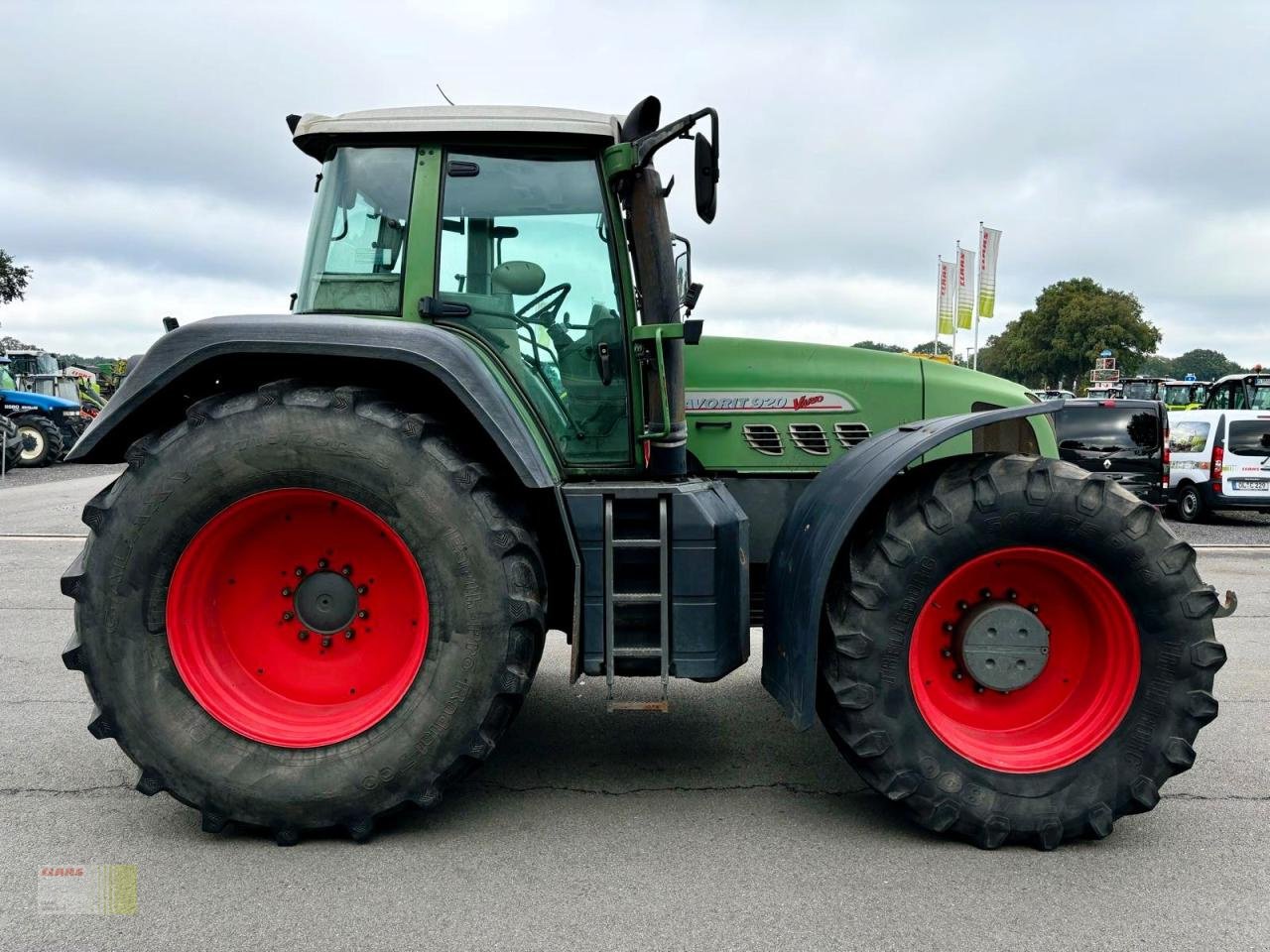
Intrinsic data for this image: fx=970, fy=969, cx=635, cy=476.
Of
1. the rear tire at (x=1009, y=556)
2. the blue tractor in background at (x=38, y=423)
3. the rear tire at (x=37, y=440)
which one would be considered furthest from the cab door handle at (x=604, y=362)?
the rear tire at (x=37, y=440)

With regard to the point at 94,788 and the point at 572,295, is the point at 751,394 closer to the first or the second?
the point at 572,295

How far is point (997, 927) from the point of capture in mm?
2713

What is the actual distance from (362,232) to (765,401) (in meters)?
1.77

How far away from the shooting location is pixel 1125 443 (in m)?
12.4

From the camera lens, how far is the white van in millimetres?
12969

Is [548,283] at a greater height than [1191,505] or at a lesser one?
greater

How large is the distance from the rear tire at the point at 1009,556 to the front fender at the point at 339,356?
1.19 metres

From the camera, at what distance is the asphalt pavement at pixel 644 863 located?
269cm

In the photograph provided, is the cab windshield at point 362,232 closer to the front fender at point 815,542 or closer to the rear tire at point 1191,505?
the front fender at point 815,542

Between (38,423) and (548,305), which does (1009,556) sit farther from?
(38,423)

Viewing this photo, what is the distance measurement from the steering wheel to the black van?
33.8 feet

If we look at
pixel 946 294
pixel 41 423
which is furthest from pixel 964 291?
pixel 41 423

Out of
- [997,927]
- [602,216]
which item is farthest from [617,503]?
[997,927]

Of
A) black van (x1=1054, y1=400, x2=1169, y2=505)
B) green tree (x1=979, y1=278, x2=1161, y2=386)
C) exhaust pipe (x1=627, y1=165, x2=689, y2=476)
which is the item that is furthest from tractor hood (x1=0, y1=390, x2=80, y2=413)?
green tree (x1=979, y1=278, x2=1161, y2=386)
